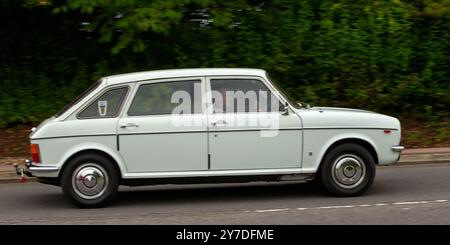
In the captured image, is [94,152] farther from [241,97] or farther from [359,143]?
[359,143]

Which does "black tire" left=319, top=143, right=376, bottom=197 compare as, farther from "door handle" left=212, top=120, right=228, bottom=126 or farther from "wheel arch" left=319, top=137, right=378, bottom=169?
"door handle" left=212, top=120, right=228, bottom=126

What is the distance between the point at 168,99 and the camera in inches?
332

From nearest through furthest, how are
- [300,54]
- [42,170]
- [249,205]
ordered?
[42,170] → [249,205] → [300,54]

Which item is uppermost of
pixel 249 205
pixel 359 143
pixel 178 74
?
pixel 178 74

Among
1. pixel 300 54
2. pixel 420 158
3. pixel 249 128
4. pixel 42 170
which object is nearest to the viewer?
pixel 42 170

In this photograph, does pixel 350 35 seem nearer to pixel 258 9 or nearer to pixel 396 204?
pixel 258 9

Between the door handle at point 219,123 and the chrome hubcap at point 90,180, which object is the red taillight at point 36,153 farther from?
the door handle at point 219,123

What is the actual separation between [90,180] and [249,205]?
197cm

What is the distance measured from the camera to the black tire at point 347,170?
857cm

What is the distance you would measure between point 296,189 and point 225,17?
194 inches

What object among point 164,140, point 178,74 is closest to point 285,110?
point 178,74

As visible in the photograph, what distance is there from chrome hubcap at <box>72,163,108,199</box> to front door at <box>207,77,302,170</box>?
1.36m

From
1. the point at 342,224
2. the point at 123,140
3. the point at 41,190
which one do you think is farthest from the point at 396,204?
the point at 41,190

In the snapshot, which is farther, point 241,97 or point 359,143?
point 359,143
